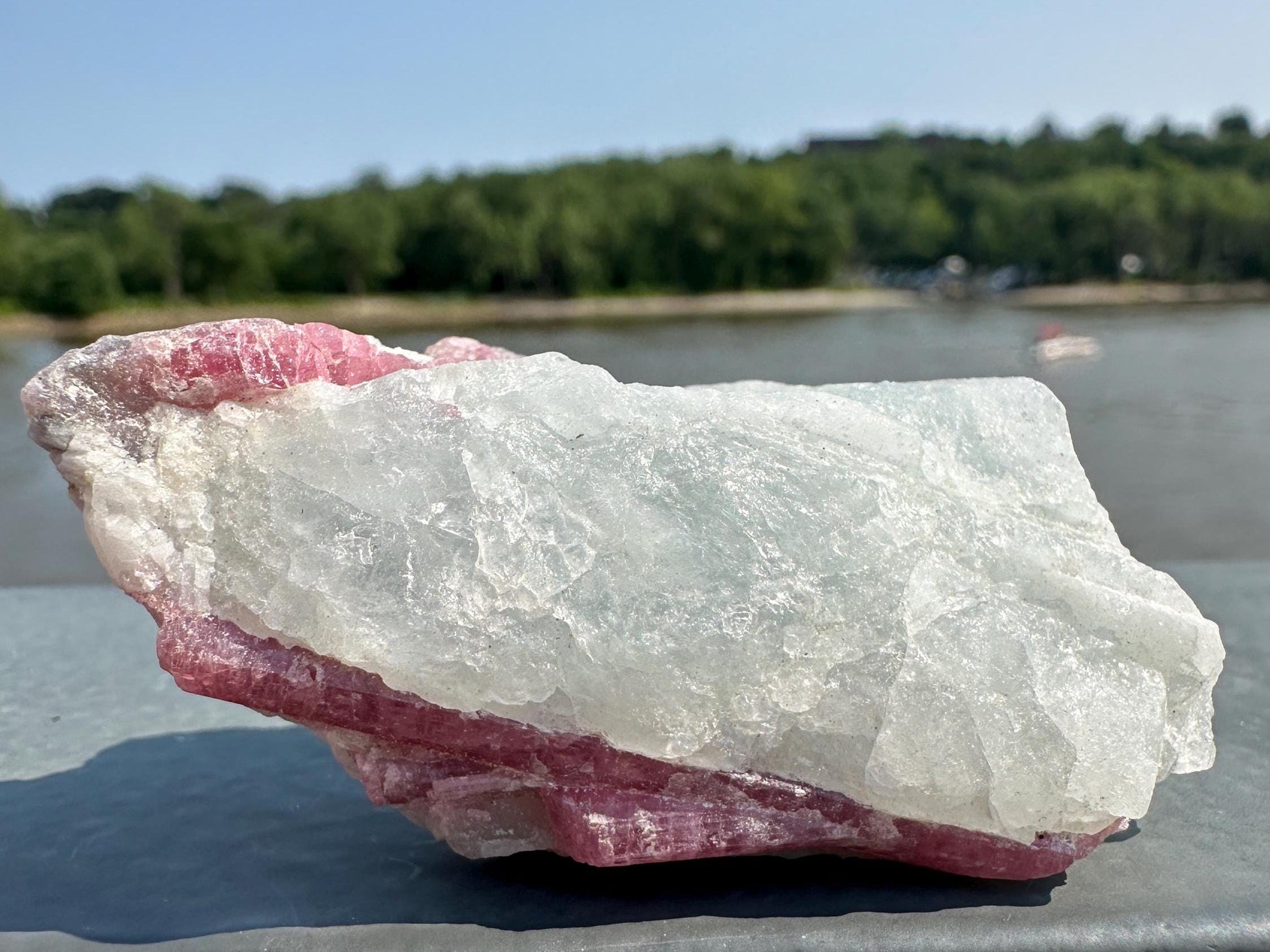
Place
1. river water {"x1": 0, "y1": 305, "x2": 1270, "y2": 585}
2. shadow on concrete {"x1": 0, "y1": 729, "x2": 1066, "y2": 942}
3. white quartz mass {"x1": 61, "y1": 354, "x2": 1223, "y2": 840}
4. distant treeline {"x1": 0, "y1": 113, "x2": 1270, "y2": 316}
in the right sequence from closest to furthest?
white quartz mass {"x1": 61, "y1": 354, "x2": 1223, "y2": 840}
shadow on concrete {"x1": 0, "y1": 729, "x2": 1066, "y2": 942}
river water {"x1": 0, "y1": 305, "x2": 1270, "y2": 585}
distant treeline {"x1": 0, "y1": 113, "x2": 1270, "y2": 316}

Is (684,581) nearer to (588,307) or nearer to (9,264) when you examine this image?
(9,264)

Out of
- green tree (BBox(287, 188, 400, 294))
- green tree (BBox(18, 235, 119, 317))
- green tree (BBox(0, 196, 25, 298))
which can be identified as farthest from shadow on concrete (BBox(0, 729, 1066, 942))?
green tree (BBox(287, 188, 400, 294))

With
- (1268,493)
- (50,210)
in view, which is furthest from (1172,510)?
(50,210)

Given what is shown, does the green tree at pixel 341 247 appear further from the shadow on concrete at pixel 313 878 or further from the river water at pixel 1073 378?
the shadow on concrete at pixel 313 878

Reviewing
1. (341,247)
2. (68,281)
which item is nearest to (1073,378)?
(68,281)

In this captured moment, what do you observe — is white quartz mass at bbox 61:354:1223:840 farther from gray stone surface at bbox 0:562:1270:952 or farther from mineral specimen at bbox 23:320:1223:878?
gray stone surface at bbox 0:562:1270:952

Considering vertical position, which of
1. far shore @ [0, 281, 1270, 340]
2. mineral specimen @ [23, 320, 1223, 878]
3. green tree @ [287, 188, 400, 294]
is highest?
mineral specimen @ [23, 320, 1223, 878]
